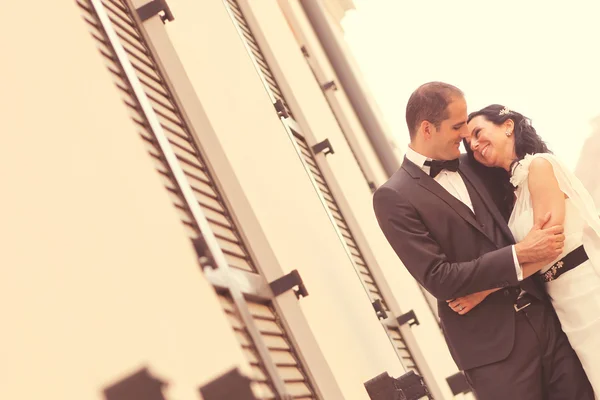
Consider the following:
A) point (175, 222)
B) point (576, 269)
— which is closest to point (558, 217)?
point (576, 269)

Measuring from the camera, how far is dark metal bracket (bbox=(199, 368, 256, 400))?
4.71 feet

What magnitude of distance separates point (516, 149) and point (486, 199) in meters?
0.27

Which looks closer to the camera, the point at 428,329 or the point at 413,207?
the point at 413,207

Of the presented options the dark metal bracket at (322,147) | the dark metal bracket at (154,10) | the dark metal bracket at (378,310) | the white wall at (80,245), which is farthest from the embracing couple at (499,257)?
the dark metal bracket at (322,147)

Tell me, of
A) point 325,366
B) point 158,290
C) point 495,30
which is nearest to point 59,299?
point 158,290

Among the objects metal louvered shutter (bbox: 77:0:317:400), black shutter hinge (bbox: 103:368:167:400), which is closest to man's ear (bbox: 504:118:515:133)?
metal louvered shutter (bbox: 77:0:317:400)

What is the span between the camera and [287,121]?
4.26 m

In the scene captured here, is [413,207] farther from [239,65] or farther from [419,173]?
[239,65]

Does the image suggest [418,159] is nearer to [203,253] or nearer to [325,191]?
[203,253]

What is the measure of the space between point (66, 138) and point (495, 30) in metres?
7.45

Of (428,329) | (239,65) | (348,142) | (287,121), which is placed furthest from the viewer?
(348,142)

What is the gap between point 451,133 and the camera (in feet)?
8.61

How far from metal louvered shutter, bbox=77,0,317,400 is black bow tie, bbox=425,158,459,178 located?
62 centimetres

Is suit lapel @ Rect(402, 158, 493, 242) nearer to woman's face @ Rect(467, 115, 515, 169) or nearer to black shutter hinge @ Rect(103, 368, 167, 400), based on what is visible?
woman's face @ Rect(467, 115, 515, 169)
